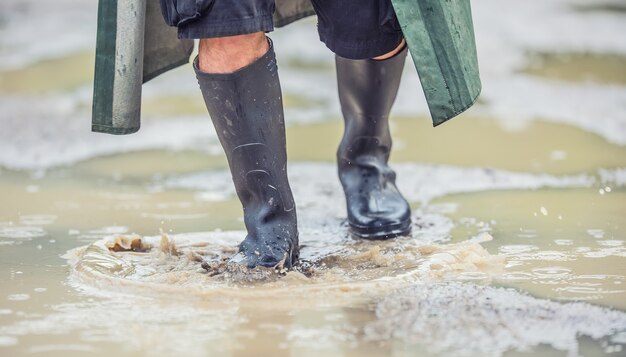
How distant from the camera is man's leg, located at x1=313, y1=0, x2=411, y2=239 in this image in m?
2.66

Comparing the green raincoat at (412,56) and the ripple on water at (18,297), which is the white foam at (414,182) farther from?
the ripple on water at (18,297)

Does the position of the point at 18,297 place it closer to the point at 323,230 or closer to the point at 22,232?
the point at 22,232

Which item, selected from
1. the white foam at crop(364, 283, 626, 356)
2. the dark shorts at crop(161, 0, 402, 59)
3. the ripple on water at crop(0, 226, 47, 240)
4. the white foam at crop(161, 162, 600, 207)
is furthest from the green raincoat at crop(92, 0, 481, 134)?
the white foam at crop(161, 162, 600, 207)

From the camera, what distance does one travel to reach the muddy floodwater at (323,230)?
208 centimetres

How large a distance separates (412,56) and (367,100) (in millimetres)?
486

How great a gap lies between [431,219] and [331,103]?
5.91ft

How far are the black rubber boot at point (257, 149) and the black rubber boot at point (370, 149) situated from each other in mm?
418

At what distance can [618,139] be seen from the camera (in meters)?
3.98

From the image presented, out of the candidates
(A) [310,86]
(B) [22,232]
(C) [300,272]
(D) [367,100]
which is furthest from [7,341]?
(A) [310,86]

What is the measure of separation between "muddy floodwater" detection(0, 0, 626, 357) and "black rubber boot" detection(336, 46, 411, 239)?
0.07 m

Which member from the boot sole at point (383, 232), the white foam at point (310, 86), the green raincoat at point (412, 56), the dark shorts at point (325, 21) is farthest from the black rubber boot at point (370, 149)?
the white foam at point (310, 86)

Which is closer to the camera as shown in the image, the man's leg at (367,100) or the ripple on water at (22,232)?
the man's leg at (367,100)

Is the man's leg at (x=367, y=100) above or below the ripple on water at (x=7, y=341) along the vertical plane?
above

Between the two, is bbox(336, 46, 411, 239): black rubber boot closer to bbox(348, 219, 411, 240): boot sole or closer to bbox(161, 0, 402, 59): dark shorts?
bbox(348, 219, 411, 240): boot sole
